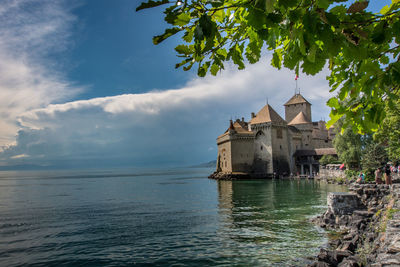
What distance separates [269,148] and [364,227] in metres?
46.9

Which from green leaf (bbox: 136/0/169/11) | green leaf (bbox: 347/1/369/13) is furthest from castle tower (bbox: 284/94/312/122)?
green leaf (bbox: 136/0/169/11)

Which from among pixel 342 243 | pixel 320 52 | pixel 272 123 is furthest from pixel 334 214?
pixel 272 123

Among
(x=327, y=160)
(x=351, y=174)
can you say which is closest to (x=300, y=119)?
(x=327, y=160)

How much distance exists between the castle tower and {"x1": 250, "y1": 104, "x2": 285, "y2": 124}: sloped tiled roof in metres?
16.5

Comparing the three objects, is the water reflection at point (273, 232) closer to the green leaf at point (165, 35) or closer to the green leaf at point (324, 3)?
the green leaf at point (165, 35)

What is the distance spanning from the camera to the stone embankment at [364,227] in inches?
273

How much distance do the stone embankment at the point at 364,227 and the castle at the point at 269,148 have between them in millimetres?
42731

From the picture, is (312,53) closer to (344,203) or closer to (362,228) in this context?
(362,228)

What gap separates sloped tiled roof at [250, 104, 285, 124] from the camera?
194ft

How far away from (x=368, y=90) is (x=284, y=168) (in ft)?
193

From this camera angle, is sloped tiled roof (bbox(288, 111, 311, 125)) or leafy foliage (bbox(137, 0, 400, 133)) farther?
sloped tiled roof (bbox(288, 111, 311, 125))

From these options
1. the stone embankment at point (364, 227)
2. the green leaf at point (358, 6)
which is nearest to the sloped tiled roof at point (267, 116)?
the stone embankment at point (364, 227)

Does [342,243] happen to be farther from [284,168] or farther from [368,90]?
[284,168]

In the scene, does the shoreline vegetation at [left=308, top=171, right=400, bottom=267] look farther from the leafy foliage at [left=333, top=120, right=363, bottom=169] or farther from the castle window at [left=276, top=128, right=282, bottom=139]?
the castle window at [left=276, top=128, right=282, bottom=139]
